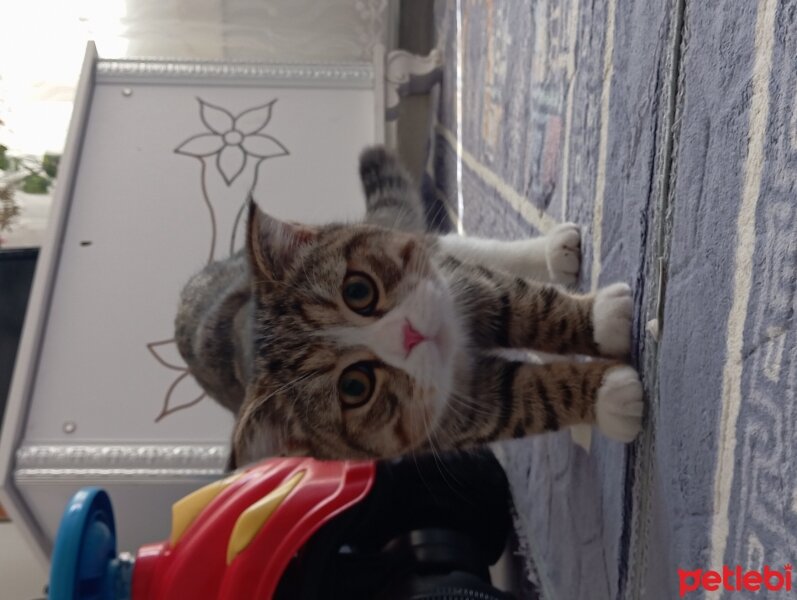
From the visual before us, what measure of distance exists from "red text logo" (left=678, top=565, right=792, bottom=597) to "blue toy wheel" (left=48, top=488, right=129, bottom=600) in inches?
17.8

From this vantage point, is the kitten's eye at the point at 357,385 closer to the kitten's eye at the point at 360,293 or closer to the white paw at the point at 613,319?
the kitten's eye at the point at 360,293

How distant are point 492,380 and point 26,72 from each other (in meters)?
1.83

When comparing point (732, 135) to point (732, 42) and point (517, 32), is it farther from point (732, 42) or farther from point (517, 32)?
point (517, 32)

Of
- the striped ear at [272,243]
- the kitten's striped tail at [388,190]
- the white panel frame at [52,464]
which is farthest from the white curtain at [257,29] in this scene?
the striped ear at [272,243]

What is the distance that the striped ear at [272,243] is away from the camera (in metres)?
0.72

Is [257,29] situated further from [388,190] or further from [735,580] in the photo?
[735,580]

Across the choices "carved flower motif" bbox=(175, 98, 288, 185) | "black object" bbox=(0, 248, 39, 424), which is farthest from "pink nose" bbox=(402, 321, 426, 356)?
"black object" bbox=(0, 248, 39, 424)

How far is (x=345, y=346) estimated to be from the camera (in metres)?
0.70

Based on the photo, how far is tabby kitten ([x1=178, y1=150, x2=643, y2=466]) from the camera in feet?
2.24

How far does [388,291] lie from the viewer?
72 centimetres

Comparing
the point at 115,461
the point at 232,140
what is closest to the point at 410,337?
the point at 115,461

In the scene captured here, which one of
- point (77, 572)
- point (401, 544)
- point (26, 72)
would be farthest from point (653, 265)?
point (26, 72)

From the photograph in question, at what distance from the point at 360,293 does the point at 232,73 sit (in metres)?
1.13

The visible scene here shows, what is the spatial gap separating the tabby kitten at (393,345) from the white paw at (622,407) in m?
0.08
